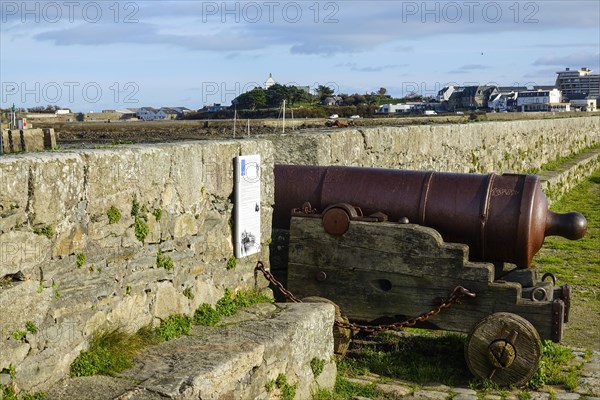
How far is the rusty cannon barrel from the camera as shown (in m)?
5.77

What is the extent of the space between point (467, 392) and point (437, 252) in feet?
2.89

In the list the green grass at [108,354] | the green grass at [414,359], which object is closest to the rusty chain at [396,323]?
the green grass at [414,359]

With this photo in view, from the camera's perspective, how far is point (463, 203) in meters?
5.86

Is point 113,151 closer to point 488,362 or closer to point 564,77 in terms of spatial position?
point 488,362

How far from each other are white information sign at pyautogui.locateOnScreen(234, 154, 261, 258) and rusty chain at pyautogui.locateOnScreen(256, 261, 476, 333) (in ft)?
0.71

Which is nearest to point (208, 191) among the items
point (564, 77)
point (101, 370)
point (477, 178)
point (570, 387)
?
point (101, 370)

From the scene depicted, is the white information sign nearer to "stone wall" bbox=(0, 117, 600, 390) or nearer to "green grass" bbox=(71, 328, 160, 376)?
"stone wall" bbox=(0, 117, 600, 390)

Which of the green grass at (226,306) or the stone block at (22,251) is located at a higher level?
the stone block at (22,251)

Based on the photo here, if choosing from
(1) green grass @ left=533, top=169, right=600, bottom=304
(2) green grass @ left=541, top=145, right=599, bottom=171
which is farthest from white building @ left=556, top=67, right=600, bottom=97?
(1) green grass @ left=533, top=169, right=600, bottom=304

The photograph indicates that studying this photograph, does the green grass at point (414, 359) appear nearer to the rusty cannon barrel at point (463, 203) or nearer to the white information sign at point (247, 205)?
the rusty cannon barrel at point (463, 203)

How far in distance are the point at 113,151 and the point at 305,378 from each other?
1666 mm

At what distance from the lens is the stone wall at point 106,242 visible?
3654 millimetres

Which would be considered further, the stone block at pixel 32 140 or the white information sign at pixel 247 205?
the stone block at pixel 32 140

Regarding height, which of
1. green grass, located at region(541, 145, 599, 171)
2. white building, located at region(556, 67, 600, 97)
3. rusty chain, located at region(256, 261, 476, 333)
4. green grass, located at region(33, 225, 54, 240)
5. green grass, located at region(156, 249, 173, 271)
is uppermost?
white building, located at region(556, 67, 600, 97)
